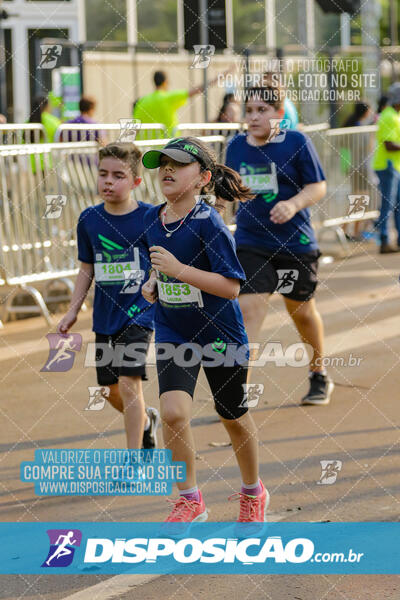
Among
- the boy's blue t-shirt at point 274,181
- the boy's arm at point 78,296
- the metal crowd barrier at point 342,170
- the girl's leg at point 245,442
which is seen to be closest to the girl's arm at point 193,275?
the girl's leg at point 245,442

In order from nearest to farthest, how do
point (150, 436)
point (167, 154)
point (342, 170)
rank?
1. point (167, 154)
2. point (150, 436)
3. point (342, 170)

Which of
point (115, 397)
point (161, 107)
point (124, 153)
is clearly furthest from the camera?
point (161, 107)

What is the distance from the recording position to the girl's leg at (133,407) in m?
5.66

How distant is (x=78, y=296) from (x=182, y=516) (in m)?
1.47

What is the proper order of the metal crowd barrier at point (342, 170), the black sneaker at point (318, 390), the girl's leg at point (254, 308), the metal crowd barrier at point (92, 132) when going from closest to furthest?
1. the girl's leg at point (254, 308)
2. the black sneaker at point (318, 390)
3. the metal crowd barrier at point (92, 132)
4. the metal crowd barrier at point (342, 170)

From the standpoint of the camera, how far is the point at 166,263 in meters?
4.66

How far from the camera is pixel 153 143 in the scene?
11062 mm

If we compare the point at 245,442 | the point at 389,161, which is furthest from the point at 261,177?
the point at 389,161

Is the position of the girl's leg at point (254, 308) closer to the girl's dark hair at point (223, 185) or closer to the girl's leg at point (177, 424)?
the girl's dark hair at point (223, 185)

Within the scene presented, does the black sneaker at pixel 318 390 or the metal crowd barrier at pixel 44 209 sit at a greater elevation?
the metal crowd barrier at pixel 44 209

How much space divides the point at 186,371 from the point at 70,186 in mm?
6297

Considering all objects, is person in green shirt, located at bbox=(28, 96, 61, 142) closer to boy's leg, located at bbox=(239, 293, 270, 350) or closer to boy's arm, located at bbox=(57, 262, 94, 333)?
boy's leg, located at bbox=(239, 293, 270, 350)

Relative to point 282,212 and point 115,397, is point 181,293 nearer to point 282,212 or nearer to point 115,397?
point 115,397

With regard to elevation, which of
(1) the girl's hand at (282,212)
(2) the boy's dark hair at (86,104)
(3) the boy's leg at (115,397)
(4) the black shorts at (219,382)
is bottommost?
(3) the boy's leg at (115,397)
